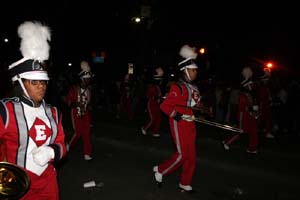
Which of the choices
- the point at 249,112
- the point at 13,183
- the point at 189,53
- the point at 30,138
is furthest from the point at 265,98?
the point at 13,183

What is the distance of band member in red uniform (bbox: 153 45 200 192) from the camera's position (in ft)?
18.1

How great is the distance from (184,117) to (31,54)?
2863 millimetres

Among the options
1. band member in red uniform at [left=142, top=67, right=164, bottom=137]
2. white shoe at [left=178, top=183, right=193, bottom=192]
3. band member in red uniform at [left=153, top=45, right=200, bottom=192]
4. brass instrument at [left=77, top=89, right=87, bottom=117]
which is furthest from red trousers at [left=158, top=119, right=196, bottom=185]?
band member in red uniform at [left=142, top=67, right=164, bottom=137]

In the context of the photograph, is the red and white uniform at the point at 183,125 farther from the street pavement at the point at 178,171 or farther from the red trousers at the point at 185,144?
the street pavement at the point at 178,171

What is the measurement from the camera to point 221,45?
816 inches

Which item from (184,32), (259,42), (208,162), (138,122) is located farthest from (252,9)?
(208,162)

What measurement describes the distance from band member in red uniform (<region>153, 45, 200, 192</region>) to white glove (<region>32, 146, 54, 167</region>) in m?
2.75

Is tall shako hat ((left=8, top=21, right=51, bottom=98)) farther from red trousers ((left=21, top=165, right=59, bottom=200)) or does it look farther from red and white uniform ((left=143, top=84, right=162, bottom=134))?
red and white uniform ((left=143, top=84, right=162, bottom=134))

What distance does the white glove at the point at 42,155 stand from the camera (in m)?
2.95

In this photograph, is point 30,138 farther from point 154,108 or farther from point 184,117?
point 154,108

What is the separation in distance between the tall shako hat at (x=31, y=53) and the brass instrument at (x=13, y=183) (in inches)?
34.4

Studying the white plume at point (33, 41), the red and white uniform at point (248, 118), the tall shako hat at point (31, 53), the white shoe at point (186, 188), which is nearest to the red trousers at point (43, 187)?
the tall shako hat at point (31, 53)

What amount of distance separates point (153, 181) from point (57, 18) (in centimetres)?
1678

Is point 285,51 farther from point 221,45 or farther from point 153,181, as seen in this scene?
point 153,181
